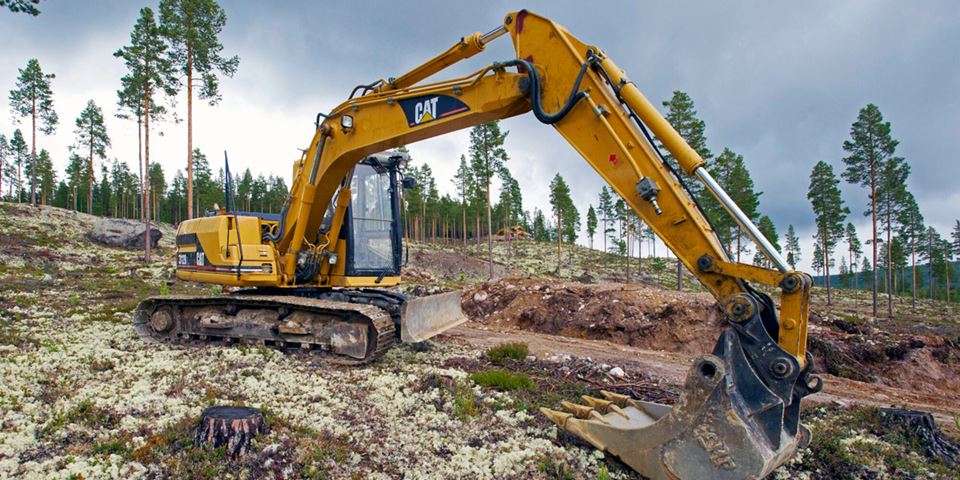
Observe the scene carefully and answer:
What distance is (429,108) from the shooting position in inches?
270

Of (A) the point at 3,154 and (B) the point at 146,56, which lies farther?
(A) the point at 3,154

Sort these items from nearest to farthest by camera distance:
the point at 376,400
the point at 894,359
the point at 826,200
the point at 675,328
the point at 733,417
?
the point at 733,417, the point at 376,400, the point at 894,359, the point at 675,328, the point at 826,200

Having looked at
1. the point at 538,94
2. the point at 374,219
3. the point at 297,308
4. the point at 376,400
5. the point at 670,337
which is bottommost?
the point at 670,337

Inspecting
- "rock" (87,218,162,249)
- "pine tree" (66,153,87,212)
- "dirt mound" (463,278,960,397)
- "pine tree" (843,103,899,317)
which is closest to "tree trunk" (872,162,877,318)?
"pine tree" (843,103,899,317)

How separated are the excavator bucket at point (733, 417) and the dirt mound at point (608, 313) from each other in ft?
32.1

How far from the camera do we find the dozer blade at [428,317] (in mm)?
7957

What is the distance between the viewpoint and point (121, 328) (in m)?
10.6

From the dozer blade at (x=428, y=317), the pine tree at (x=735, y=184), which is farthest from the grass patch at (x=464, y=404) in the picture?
the pine tree at (x=735, y=184)

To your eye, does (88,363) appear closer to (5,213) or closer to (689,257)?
(689,257)

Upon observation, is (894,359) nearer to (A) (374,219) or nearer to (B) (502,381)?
(B) (502,381)

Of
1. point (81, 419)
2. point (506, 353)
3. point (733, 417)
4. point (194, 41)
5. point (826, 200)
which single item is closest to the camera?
point (733, 417)

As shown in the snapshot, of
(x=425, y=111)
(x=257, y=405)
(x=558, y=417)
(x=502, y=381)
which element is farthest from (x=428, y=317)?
(x=558, y=417)

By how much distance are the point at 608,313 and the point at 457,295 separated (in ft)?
20.1

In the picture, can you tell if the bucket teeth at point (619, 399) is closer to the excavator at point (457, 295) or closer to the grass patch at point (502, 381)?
the excavator at point (457, 295)
